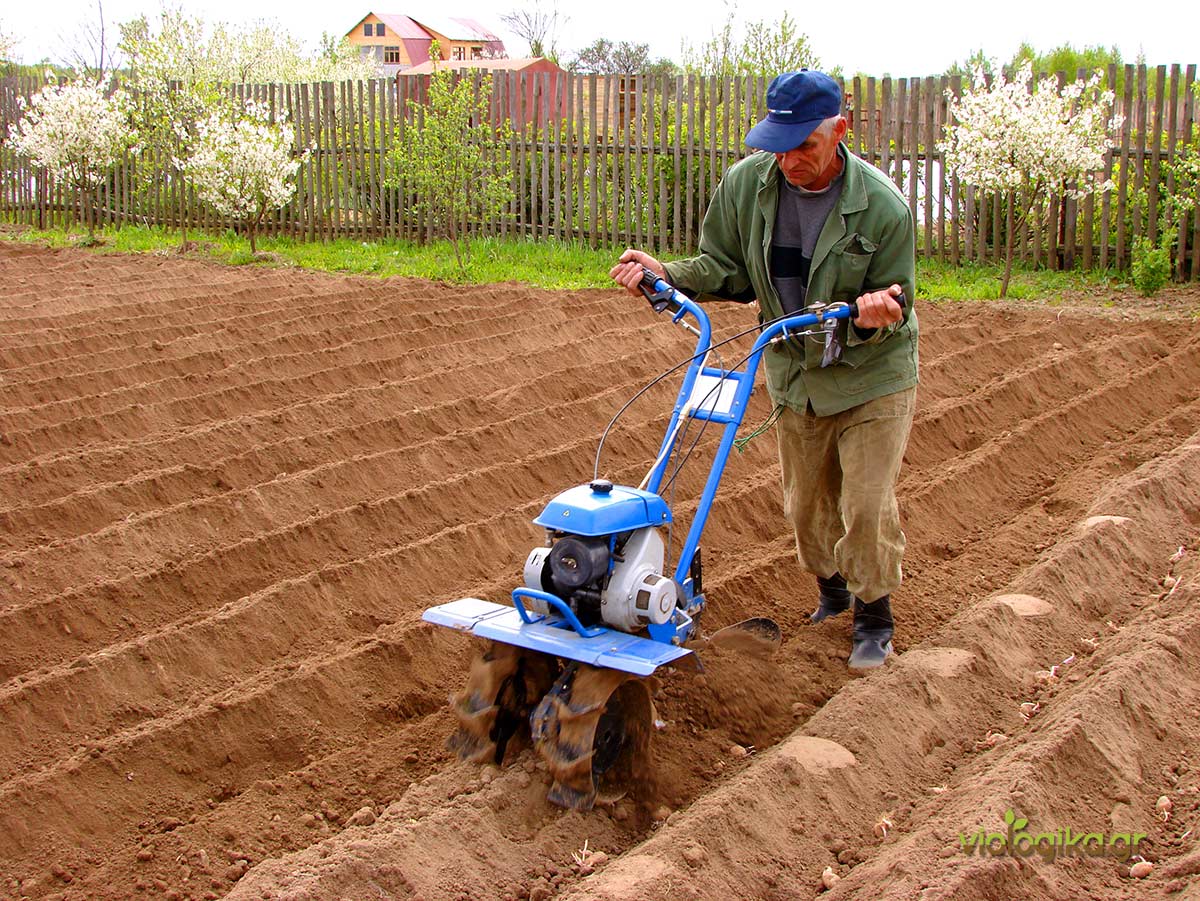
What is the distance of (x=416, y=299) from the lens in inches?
429

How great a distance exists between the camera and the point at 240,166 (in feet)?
47.0

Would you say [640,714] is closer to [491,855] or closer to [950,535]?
[491,855]

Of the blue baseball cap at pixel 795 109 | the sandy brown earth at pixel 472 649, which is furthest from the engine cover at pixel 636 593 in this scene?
the blue baseball cap at pixel 795 109

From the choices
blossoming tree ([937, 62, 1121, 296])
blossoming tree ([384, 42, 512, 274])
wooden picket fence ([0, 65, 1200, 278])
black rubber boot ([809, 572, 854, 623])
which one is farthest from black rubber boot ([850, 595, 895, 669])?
blossoming tree ([384, 42, 512, 274])

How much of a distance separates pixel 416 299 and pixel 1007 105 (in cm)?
524

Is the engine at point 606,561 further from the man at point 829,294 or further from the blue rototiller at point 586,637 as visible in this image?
the man at point 829,294

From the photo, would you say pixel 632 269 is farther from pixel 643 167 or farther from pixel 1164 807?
pixel 643 167

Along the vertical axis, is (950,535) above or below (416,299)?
below

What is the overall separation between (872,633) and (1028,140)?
7510mm

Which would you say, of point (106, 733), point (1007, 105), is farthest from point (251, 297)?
point (106, 733)

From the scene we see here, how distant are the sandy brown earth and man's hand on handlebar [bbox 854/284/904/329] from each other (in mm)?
1199

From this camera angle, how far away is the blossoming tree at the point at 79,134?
15.9m

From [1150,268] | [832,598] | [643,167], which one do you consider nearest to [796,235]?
[832,598]

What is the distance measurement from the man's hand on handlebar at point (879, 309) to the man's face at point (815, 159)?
46 cm
